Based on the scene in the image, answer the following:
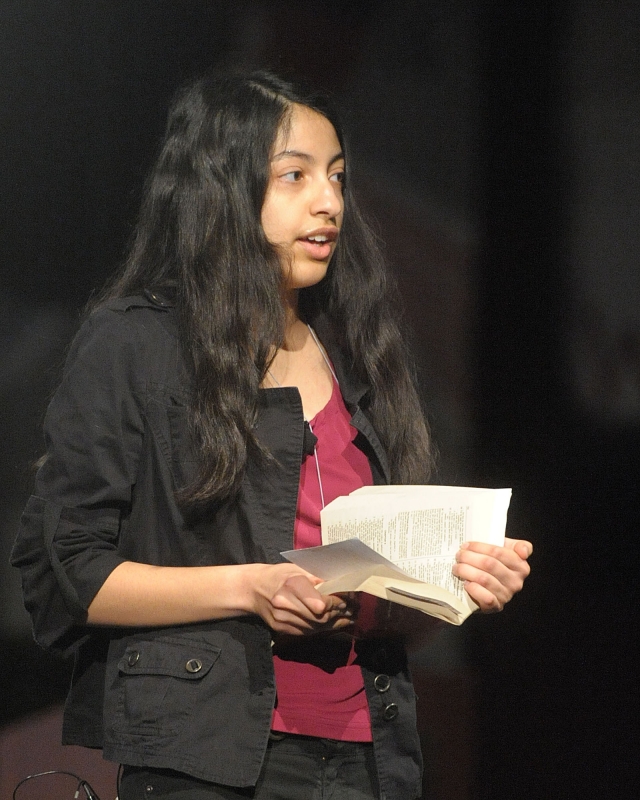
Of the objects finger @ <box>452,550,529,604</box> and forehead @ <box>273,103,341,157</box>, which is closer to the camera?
finger @ <box>452,550,529,604</box>

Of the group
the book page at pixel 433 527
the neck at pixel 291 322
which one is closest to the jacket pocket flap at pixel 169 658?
the book page at pixel 433 527

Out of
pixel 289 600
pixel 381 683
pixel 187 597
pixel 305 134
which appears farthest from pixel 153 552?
pixel 305 134

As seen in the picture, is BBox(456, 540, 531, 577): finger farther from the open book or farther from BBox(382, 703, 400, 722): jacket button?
BBox(382, 703, 400, 722): jacket button

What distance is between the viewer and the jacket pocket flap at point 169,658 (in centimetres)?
105

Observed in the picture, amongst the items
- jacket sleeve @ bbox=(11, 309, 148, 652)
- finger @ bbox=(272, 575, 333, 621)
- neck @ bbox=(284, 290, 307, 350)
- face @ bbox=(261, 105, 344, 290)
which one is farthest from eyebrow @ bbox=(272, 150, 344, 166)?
finger @ bbox=(272, 575, 333, 621)

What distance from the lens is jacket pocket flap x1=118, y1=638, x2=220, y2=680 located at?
105 centimetres

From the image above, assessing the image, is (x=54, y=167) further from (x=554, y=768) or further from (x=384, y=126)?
(x=554, y=768)

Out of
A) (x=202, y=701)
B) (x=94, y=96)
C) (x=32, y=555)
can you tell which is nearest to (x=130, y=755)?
(x=202, y=701)

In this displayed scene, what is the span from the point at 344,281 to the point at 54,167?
0.53 metres

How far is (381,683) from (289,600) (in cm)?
22

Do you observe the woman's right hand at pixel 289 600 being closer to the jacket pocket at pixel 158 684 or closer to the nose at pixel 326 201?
the jacket pocket at pixel 158 684

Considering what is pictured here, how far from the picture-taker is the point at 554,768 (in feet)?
6.10

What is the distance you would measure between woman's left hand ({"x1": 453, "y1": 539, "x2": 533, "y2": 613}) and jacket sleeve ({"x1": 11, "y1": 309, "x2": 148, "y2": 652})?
15.1 inches

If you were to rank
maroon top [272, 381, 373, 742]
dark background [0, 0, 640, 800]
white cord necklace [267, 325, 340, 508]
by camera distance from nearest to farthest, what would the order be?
maroon top [272, 381, 373, 742], white cord necklace [267, 325, 340, 508], dark background [0, 0, 640, 800]
